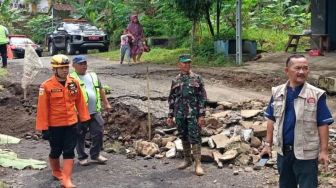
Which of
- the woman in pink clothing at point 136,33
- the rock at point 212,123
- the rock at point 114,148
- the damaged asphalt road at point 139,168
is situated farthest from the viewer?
the woman in pink clothing at point 136,33

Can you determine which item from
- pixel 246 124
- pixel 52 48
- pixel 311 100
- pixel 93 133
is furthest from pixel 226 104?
pixel 52 48

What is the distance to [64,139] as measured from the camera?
22.0 feet

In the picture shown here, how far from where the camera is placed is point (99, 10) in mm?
35094

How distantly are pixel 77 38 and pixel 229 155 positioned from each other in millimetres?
20073

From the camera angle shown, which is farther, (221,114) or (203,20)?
(203,20)

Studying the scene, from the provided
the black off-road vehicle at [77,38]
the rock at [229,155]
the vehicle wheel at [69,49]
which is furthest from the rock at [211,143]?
the vehicle wheel at [69,49]

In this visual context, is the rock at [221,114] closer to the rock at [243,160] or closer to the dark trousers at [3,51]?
the rock at [243,160]

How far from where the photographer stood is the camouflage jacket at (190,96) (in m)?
7.41

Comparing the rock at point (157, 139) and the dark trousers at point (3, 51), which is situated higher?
the dark trousers at point (3, 51)

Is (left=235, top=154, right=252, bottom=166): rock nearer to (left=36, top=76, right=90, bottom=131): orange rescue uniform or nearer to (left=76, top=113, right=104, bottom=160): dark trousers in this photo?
(left=76, top=113, right=104, bottom=160): dark trousers

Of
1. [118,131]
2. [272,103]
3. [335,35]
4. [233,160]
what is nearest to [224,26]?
[335,35]

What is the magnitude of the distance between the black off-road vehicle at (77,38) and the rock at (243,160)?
19.8 m

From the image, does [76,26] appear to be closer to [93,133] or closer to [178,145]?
[178,145]

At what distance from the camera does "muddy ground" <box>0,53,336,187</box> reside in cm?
712
